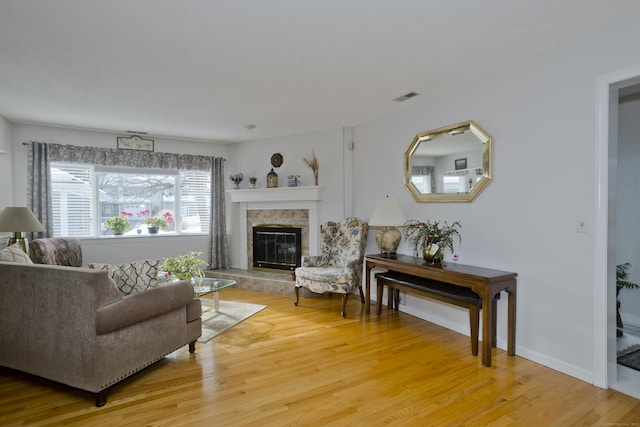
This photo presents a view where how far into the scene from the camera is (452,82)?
3371 mm

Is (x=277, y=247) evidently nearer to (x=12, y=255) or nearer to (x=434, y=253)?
(x=434, y=253)

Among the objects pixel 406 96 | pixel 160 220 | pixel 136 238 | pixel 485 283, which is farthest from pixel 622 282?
pixel 136 238

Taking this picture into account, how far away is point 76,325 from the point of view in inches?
85.6

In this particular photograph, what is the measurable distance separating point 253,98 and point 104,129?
289 centimetres

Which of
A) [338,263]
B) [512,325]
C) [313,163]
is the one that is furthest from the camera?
[313,163]

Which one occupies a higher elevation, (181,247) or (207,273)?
(181,247)

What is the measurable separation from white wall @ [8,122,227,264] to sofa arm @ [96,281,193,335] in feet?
10.5

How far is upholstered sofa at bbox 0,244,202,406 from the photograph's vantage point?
2152 mm

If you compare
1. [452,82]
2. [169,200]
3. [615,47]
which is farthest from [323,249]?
[615,47]

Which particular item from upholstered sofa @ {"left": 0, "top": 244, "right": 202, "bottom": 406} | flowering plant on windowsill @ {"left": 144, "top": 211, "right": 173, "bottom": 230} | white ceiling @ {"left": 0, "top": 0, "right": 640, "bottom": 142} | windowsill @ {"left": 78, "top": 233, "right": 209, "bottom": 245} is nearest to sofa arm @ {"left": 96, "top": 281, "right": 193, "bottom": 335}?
upholstered sofa @ {"left": 0, "top": 244, "right": 202, "bottom": 406}

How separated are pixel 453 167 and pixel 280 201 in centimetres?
296

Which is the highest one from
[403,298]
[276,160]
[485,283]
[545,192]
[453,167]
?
[276,160]

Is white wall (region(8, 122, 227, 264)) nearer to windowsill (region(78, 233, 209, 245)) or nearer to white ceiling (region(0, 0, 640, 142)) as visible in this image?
windowsill (region(78, 233, 209, 245))

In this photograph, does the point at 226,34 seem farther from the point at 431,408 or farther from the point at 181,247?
the point at 181,247
